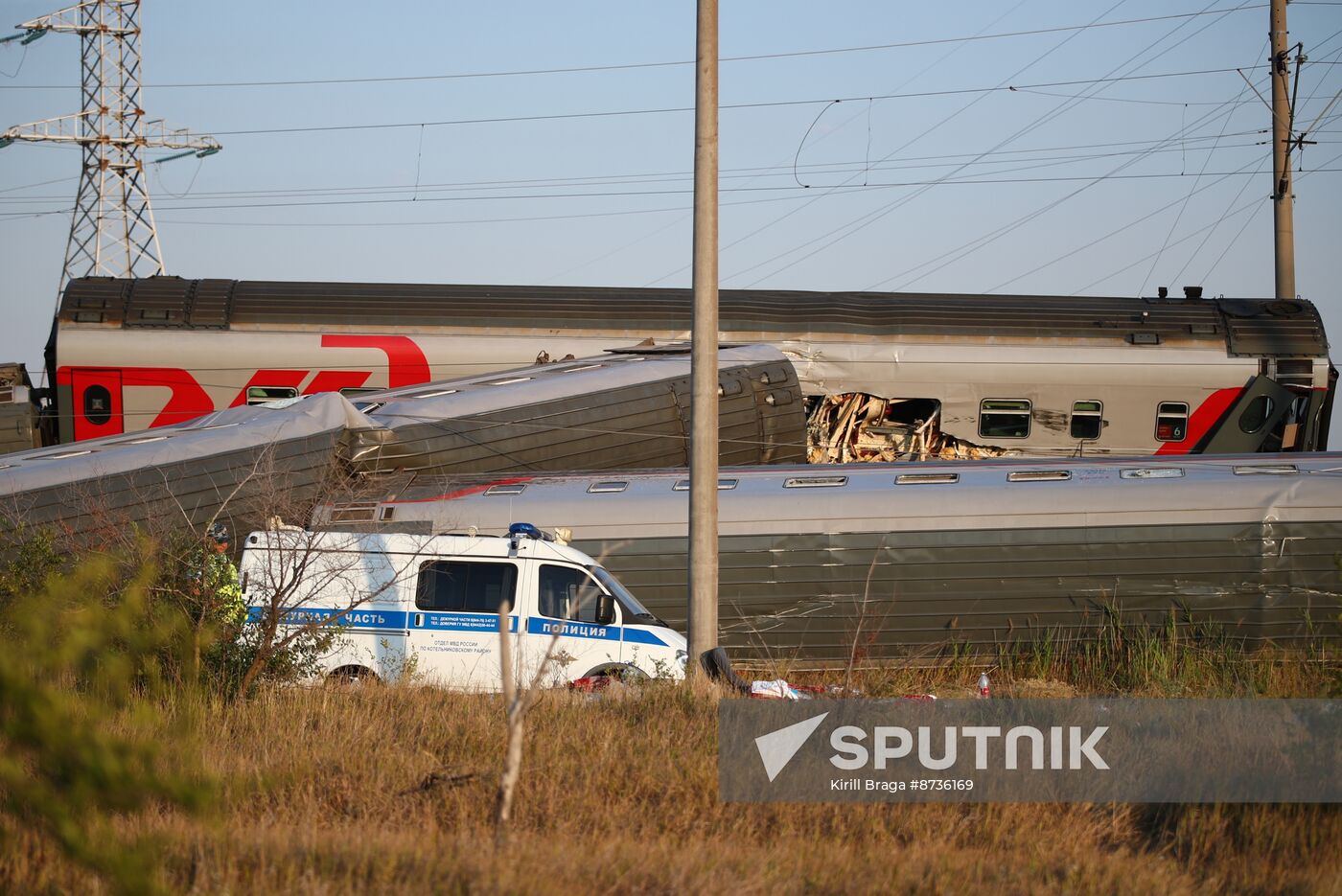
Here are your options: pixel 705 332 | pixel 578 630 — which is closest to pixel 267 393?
pixel 578 630

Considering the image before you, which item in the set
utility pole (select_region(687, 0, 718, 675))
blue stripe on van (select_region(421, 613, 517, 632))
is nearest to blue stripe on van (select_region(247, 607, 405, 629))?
blue stripe on van (select_region(421, 613, 517, 632))

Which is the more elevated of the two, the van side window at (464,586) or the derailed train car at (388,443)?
the derailed train car at (388,443)

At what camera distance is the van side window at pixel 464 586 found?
1219 cm

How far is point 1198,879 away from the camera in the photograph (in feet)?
21.5

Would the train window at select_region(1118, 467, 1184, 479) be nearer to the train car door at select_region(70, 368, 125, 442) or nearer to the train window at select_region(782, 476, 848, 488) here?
the train window at select_region(782, 476, 848, 488)

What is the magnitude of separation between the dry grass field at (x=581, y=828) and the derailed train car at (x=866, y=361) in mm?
12117

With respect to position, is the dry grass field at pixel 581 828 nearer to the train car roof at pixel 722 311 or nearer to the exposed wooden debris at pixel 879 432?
the exposed wooden debris at pixel 879 432

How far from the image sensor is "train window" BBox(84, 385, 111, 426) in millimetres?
20734

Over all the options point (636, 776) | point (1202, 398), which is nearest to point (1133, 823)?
point (636, 776)

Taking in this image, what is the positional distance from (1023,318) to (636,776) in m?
15.8

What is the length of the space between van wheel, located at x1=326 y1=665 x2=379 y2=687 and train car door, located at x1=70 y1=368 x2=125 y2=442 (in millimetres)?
10834

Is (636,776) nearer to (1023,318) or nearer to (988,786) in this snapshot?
(988,786)
